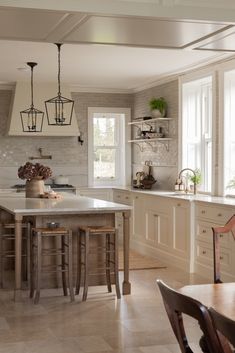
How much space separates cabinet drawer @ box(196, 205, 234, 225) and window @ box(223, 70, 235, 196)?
0.50 meters

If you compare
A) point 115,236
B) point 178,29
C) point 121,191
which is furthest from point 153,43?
point 121,191

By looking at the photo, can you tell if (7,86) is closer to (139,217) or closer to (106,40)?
(139,217)

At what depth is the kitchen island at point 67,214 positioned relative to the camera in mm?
5633

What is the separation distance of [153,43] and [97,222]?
7.46 feet

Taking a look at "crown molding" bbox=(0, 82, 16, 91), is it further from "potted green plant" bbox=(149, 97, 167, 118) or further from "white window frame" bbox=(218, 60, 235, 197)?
"white window frame" bbox=(218, 60, 235, 197)

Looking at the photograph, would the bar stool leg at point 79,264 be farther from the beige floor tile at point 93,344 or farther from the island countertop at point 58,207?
the beige floor tile at point 93,344

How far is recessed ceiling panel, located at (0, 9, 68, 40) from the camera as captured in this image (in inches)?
146

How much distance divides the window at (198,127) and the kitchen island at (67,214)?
2151mm

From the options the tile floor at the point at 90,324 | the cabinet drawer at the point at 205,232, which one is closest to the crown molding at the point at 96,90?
the cabinet drawer at the point at 205,232

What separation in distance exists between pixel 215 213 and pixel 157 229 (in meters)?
1.63

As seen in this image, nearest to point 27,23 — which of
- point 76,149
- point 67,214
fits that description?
point 67,214

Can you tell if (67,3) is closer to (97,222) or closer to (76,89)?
(97,222)

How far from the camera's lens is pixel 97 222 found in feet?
20.3

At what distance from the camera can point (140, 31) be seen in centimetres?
416
